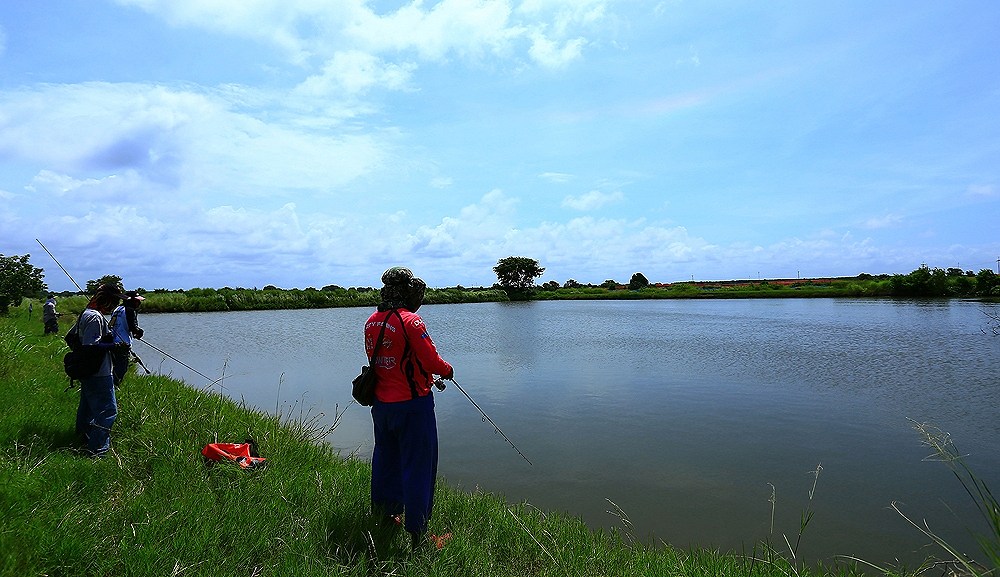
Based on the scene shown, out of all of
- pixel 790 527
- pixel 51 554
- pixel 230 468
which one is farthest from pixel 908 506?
pixel 51 554

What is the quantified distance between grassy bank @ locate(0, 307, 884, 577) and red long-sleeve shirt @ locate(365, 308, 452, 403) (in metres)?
1.06

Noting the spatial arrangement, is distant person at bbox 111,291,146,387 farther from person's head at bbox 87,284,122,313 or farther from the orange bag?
the orange bag

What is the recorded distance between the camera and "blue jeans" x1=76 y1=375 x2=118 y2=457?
5.71 meters

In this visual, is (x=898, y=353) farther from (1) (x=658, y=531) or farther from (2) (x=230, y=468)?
(2) (x=230, y=468)

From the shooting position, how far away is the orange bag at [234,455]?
536 cm

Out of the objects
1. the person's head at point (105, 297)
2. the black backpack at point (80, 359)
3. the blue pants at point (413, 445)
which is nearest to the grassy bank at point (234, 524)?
the blue pants at point (413, 445)

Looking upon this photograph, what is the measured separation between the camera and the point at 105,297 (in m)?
6.10

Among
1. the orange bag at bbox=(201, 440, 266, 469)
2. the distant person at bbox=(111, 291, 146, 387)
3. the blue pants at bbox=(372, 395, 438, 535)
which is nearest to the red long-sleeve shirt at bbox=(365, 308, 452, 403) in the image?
the blue pants at bbox=(372, 395, 438, 535)

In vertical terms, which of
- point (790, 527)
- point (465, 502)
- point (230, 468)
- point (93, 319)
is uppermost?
point (93, 319)

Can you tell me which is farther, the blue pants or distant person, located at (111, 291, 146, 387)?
distant person, located at (111, 291, 146, 387)

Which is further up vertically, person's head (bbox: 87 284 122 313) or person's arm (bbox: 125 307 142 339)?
person's head (bbox: 87 284 122 313)

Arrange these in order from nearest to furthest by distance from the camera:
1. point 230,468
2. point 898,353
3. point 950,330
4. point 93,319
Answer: point 230,468 < point 93,319 < point 898,353 < point 950,330

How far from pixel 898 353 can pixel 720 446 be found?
45.7ft

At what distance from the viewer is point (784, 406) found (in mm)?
11250
